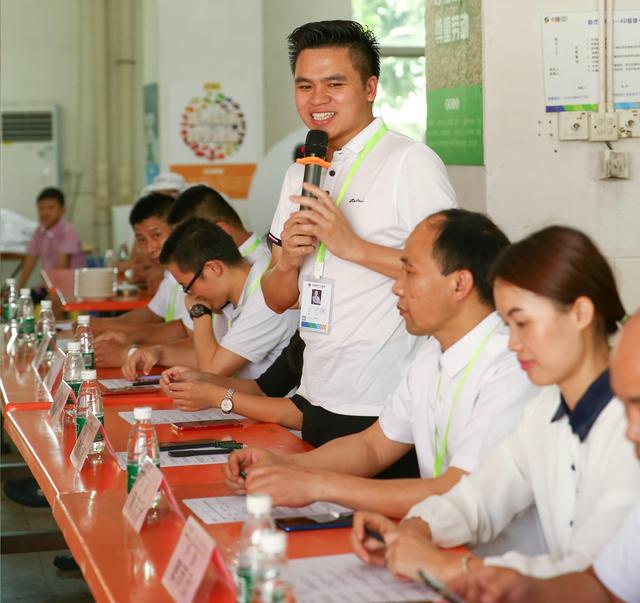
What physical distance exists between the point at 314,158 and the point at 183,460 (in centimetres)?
78

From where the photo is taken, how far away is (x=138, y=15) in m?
10.3

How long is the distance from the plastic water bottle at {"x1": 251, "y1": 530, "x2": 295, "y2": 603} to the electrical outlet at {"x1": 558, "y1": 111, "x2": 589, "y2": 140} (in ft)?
9.58

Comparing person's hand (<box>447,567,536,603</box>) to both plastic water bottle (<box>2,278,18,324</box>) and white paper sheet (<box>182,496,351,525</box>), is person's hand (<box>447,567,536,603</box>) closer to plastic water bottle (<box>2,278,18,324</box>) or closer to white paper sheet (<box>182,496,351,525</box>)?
white paper sheet (<box>182,496,351,525</box>)

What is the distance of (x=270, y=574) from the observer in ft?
4.29

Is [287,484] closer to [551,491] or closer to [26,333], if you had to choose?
[551,491]

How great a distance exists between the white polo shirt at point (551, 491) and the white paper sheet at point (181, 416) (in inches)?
47.5

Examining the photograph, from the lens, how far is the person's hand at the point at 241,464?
2.17 meters

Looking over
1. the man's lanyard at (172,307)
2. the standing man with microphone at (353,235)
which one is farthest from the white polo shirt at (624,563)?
the man's lanyard at (172,307)

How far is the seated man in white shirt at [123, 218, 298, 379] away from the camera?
3576 mm

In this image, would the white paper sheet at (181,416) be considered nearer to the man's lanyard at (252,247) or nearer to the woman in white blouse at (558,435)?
the man's lanyard at (252,247)

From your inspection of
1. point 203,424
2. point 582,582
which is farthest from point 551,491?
point 203,424

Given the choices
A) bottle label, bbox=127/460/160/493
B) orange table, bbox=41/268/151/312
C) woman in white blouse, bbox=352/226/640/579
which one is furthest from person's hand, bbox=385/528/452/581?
orange table, bbox=41/268/151/312

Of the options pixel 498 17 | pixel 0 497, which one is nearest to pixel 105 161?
pixel 0 497

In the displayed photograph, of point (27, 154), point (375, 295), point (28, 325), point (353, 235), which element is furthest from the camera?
point (27, 154)
